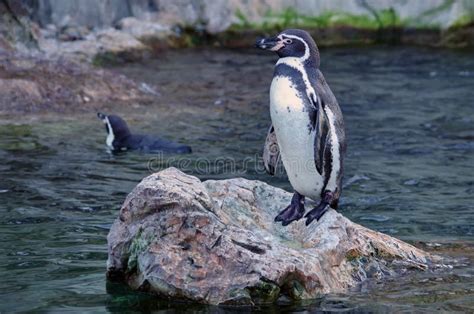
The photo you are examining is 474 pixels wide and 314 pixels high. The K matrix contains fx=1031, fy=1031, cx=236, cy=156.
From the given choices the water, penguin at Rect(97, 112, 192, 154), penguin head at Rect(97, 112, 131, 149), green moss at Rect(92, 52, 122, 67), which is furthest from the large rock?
green moss at Rect(92, 52, 122, 67)

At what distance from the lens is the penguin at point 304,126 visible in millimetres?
6219

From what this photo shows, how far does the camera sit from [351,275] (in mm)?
5953

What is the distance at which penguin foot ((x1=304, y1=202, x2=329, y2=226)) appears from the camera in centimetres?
618

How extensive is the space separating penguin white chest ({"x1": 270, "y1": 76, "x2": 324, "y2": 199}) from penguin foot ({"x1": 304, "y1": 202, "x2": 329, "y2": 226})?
5.9 inches

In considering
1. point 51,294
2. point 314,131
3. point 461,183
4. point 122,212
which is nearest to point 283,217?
point 314,131

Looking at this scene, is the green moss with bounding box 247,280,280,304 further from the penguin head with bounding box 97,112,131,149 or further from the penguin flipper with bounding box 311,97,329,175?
the penguin head with bounding box 97,112,131,149

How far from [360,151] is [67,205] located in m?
3.85

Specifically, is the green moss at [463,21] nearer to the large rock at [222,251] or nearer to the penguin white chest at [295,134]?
the penguin white chest at [295,134]

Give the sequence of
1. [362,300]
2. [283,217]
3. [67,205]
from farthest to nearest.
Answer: [67,205]
[283,217]
[362,300]

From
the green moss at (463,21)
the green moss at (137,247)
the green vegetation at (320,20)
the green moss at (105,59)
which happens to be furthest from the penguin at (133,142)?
the green moss at (463,21)

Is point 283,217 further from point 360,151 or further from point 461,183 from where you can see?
point 360,151

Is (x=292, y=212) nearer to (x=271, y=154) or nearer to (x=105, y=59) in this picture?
(x=271, y=154)

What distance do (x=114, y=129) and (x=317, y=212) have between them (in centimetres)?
542

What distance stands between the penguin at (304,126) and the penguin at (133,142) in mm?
4550
